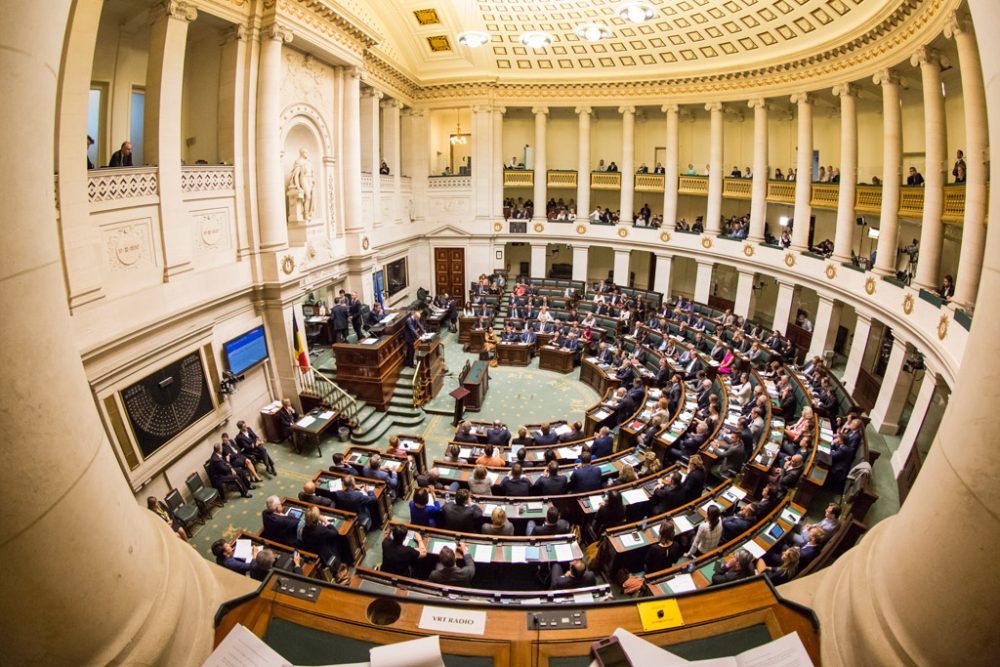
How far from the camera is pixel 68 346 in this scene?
2.34 m

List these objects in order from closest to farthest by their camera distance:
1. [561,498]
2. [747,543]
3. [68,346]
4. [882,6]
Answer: [68,346], [747,543], [561,498], [882,6]

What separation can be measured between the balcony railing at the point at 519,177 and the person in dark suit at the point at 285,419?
16.4m

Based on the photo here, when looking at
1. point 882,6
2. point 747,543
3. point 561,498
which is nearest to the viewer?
point 747,543

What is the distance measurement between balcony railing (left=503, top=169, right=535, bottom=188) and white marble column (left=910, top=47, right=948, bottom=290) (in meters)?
15.4

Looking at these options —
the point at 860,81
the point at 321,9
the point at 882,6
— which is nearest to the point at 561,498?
the point at 321,9

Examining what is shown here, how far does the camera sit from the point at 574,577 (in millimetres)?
6777

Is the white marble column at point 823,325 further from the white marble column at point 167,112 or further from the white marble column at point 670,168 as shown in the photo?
the white marble column at point 167,112

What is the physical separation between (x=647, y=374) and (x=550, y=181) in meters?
13.8

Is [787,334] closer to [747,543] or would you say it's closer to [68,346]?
[747,543]

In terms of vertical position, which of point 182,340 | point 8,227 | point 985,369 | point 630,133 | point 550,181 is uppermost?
point 630,133

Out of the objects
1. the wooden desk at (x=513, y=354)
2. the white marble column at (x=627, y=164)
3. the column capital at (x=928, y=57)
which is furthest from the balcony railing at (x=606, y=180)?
the column capital at (x=928, y=57)

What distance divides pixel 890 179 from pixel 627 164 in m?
11.4

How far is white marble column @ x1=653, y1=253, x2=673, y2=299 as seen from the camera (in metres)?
23.8

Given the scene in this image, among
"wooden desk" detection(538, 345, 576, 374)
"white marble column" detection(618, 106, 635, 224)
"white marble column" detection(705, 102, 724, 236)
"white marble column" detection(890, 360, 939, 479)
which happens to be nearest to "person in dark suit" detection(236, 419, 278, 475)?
"wooden desk" detection(538, 345, 576, 374)
